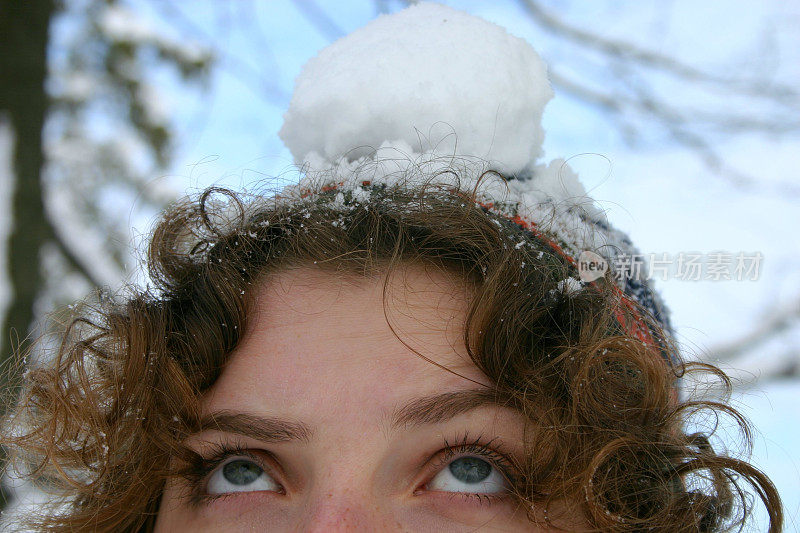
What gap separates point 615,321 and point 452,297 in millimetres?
361

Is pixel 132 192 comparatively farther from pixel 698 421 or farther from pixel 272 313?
pixel 698 421

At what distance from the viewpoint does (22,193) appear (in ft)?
12.8

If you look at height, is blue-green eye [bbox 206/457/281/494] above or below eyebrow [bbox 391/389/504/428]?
below

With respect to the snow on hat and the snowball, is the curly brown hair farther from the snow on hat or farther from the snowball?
the snowball

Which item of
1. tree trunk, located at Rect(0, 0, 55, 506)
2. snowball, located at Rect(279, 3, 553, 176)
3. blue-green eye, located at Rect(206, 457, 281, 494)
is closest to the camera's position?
blue-green eye, located at Rect(206, 457, 281, 494)

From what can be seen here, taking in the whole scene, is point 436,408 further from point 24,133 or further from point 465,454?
point 24,133

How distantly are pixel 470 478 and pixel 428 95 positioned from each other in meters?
0.85

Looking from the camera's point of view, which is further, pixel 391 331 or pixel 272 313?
pixel 272 313

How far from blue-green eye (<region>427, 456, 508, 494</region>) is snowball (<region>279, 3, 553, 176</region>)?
0.67 m

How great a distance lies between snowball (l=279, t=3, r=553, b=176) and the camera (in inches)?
59.5

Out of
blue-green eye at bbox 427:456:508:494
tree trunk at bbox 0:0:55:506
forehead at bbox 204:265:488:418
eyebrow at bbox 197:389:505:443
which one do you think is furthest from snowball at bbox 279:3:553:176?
tree trunk at bbox 0:0:55:506

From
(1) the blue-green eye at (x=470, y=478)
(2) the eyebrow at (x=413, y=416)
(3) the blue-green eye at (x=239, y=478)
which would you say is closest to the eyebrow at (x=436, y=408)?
(2) the eyebrow at (x=413, y=416)

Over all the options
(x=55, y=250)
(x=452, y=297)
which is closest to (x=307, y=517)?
(x=452, y=297)

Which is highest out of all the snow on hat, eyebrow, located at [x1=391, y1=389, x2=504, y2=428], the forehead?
the snow on hat
